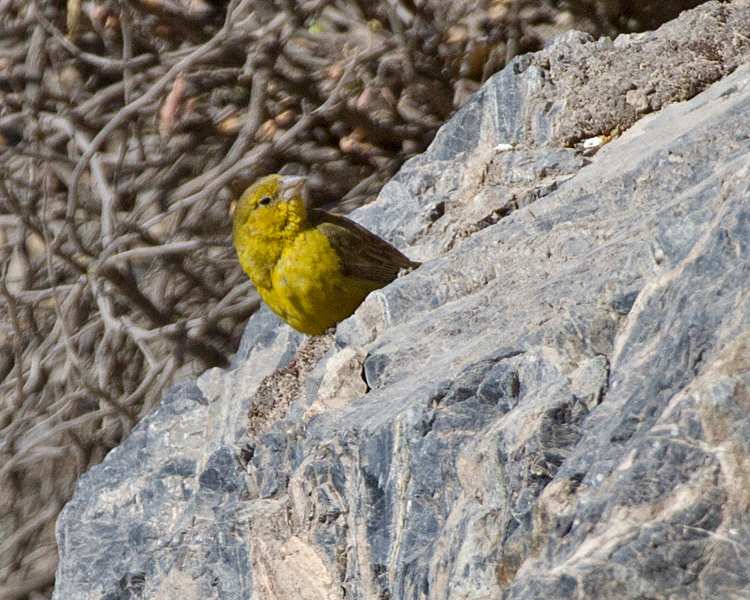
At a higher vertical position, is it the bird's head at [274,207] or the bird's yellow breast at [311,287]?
the bird's head at [274,207]

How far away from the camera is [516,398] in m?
2.59

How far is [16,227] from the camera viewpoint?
6473 millimetres

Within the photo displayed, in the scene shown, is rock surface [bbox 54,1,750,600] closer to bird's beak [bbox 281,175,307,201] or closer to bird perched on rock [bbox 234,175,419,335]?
bird perched on rock [bbox 234,175,419,335]

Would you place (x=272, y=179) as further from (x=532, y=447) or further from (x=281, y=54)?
(x=532, y=447)

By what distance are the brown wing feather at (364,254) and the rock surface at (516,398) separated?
0.23m

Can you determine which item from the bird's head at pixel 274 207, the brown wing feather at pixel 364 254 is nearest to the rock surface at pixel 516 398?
the brown wing feather at pixel 364 254

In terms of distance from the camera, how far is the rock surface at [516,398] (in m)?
1.88

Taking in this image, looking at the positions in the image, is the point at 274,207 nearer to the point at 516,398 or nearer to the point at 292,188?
the point at 292,188

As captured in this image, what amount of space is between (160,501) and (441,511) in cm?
193

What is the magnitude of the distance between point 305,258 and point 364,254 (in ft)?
1.03

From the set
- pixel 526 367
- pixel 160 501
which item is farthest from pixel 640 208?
pixel 160 501

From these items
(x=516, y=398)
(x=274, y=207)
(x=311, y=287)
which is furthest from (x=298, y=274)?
(x=516, y=398)

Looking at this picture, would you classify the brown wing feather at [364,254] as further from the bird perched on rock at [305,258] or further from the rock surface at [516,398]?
the rock surface at [516,398]

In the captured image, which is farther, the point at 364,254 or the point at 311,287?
the point at 364,254
